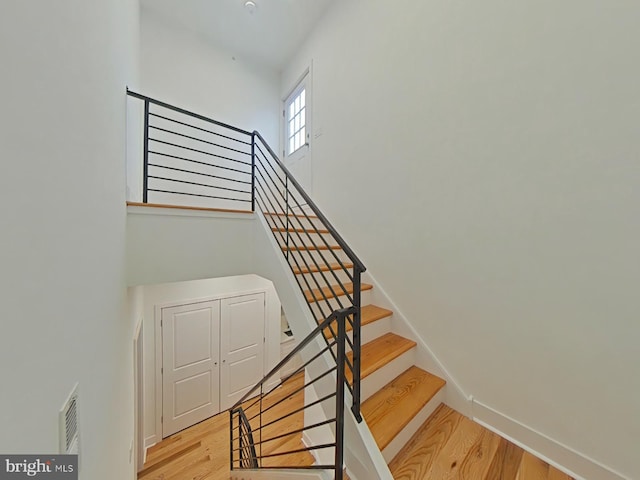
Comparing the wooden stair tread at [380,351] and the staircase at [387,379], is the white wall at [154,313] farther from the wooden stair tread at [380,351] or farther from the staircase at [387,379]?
the wooden stair tread at [380,351]

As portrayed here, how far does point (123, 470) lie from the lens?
1.70 m

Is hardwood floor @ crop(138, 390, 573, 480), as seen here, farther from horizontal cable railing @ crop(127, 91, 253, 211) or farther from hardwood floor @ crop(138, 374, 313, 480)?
horizontal cable railing @ crop(127, 91, 253, 211)

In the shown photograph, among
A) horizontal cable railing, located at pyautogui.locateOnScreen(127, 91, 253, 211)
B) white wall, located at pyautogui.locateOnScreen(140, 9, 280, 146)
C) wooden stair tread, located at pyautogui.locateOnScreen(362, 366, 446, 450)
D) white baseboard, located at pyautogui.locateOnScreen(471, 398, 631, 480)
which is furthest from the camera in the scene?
horizontal cable railing, located at pyautogui.locateOnScreen(127, 91, 253, 211)

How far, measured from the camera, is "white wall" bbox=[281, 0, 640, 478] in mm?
1114

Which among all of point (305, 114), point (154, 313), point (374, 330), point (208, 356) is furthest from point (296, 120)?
point (208, 356)

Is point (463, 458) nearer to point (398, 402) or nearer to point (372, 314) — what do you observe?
point (398, 402)

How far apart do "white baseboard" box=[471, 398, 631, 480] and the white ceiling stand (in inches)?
165

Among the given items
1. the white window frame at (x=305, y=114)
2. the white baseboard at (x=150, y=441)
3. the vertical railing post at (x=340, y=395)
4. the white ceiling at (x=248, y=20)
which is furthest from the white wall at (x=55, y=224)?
the white baseboard at (x=150, y=441)

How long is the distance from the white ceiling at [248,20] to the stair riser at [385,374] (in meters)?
3.82

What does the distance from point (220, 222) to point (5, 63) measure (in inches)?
63.1

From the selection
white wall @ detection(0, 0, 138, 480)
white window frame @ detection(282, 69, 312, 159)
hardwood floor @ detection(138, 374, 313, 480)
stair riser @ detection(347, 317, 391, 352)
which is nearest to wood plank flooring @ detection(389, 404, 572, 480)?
stair riser @ detection(347, 317, 391, 352)

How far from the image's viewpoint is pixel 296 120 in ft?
12.5

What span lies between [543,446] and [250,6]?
15.5ft

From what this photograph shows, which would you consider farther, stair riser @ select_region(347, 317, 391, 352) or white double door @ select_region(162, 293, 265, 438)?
white double door @ select_region(162, 293, 265, 438)
